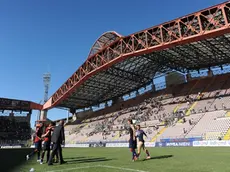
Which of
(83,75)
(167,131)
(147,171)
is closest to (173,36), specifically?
(167,131)

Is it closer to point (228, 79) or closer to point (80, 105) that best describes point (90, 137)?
point (80, 105)

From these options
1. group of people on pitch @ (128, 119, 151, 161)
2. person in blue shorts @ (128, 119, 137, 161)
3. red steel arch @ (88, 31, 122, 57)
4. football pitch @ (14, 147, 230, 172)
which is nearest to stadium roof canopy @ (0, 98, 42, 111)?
red steel arch @ (88, 31, 122, 57)

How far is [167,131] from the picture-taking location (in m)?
35.6

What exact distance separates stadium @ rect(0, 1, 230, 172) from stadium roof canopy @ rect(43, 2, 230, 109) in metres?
0.11

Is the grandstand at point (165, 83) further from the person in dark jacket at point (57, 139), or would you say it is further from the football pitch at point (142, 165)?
the person in dark jacket at point (57, 139)

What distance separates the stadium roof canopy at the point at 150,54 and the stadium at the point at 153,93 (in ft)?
0.37

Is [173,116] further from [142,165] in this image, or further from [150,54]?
[142,165]

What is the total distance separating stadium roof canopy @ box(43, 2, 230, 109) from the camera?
90.5 feet

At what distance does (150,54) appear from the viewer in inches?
1598

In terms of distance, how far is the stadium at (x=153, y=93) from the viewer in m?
27.7

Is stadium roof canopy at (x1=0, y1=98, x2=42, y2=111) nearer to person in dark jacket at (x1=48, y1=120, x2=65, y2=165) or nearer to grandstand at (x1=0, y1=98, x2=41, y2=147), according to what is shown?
grandstand at (x1=0, y1=98, x2=41, y2=147)

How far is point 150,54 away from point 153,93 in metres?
18.3

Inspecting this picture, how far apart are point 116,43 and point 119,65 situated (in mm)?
7908

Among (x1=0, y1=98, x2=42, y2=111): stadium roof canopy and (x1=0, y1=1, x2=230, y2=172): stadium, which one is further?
(x1=0, y1=98, x2=42, y2=111): stadium roof canopy
